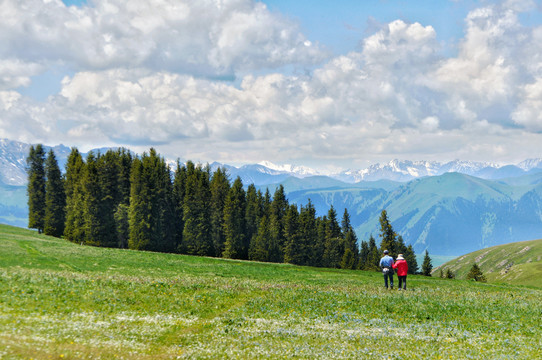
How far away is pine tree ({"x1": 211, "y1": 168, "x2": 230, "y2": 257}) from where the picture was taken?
100375 millimetres

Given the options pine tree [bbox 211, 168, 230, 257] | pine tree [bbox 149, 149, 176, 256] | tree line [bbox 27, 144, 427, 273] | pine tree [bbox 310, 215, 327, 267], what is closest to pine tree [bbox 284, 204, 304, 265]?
tree line [bbox 27, 144, 427, 273]

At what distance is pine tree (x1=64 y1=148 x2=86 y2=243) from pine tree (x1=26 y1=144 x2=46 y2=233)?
7.26 m

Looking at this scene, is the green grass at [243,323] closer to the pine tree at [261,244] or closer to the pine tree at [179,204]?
the pine tree at [179,204]

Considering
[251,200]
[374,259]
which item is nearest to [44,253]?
[251,200]

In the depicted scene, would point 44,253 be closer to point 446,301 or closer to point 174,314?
point 174,314

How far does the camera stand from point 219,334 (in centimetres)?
1981

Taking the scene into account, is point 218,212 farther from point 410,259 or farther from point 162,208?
point 410,259

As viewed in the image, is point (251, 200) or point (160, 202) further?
point (251, 200)

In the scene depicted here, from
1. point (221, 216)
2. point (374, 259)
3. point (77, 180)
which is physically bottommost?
point (374, 259)

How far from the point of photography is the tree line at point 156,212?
8375cm

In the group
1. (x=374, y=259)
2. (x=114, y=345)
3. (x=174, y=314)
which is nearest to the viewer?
(x=114, y=345)

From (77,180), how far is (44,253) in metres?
41.5

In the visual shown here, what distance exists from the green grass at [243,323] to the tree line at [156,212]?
56085 mm

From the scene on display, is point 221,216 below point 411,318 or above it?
above
